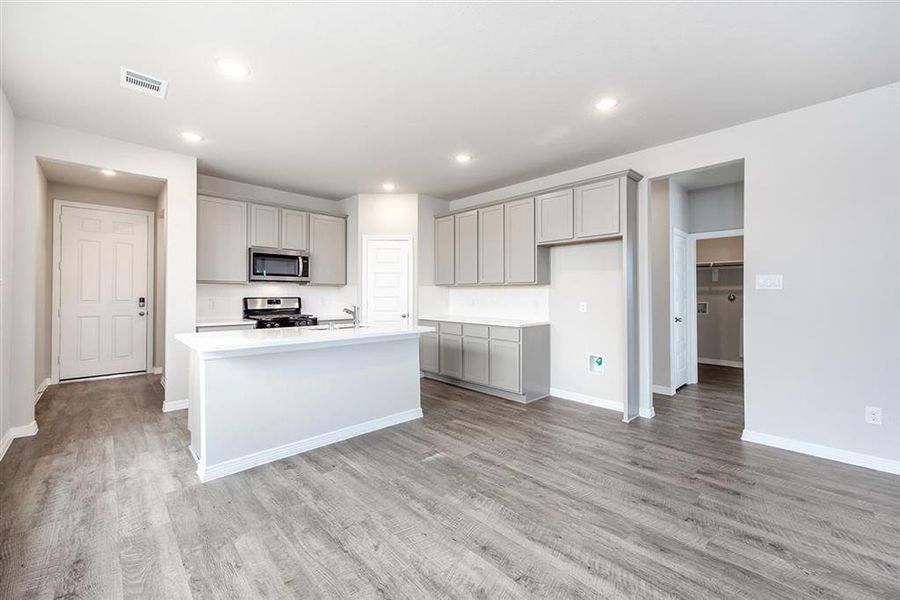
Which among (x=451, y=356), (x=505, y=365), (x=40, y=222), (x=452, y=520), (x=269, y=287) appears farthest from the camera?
(x=269, y=287)

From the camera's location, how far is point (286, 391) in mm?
3014

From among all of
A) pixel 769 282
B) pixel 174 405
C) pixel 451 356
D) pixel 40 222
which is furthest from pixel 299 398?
pixel 769 282

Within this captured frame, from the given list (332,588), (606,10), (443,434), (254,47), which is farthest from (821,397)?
(254,47)

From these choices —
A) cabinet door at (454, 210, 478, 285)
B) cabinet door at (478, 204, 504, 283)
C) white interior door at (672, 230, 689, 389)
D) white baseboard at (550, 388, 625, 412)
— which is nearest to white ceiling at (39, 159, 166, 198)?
cabinet door at (454, 210, 478, 285)

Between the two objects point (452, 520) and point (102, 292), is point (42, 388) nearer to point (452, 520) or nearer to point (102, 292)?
point (102, 292)

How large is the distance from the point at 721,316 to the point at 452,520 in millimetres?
6606

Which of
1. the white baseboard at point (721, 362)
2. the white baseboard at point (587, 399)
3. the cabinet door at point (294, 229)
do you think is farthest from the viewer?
the white baseboard at point (721, 362)

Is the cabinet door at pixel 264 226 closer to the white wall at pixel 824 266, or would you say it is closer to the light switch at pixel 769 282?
the white wall at pixel 824 266

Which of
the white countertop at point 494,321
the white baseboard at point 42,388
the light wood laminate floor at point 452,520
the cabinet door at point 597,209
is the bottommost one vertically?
the light wood laminate floor at point 452,520

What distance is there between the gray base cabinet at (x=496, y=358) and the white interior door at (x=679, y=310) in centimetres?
170

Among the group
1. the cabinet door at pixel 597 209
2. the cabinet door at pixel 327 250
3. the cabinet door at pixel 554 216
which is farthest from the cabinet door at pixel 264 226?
the cabinet door at pixel 597 209

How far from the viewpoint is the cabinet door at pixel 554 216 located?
4.26 meters

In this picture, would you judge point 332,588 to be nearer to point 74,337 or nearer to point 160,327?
point 160,327

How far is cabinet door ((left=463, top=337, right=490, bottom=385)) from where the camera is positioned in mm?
4793
